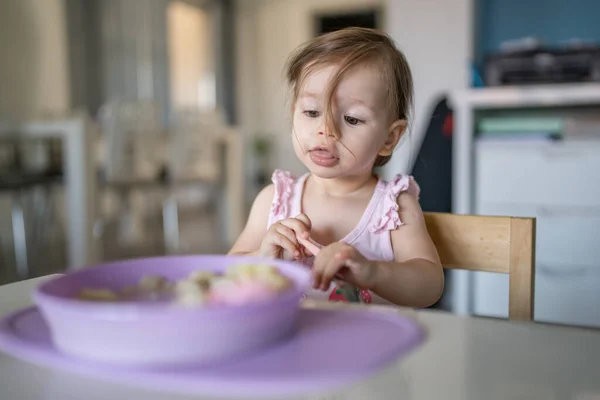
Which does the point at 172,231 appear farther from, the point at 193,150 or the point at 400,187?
the point at 400,187

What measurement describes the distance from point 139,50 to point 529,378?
5.82m

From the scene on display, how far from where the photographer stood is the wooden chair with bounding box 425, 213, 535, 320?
2.45 feet


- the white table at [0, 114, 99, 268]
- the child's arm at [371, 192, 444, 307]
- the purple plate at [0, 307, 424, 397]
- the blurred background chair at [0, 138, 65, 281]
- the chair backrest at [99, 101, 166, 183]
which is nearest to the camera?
the purple plate at [0, 307, 424, 397]

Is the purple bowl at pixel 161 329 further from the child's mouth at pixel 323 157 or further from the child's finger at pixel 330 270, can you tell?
the child's mouth at pixel 323 157

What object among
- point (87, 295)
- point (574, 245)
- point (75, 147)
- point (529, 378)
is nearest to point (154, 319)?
point (87, 295)

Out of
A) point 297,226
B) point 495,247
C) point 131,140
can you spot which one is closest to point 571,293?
point 495,247

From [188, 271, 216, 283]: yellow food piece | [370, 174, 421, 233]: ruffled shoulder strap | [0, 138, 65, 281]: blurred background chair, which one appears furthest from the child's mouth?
[0, 138, 65, 281]: blurred background chair

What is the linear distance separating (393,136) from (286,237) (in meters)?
0.30

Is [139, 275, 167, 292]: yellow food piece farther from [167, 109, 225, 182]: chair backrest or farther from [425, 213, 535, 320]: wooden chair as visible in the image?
[167, 109, 225, 182]: chair backrest

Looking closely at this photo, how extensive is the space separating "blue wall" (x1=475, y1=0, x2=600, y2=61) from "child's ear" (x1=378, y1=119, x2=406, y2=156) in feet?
8.01

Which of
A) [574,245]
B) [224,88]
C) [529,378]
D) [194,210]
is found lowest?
[194,210]

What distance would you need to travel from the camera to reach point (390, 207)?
2.61 ft

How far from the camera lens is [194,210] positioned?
6449 mm

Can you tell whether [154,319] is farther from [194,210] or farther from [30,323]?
[194,210]
